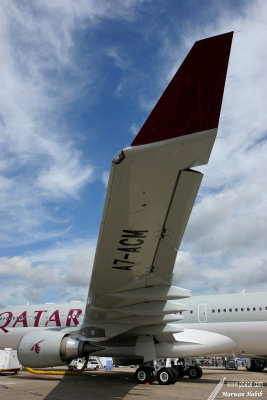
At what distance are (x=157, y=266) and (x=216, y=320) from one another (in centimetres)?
690

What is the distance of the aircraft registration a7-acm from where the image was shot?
13.6 feet

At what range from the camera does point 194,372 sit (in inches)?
560

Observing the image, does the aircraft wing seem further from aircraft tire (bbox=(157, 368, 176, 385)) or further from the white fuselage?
the white fuselage

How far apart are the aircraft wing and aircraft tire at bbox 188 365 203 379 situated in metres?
8.18

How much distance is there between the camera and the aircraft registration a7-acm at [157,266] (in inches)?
163

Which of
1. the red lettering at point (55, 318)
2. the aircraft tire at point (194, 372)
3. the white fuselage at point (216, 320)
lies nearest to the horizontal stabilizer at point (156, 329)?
the white fuselage at point (216, 320)

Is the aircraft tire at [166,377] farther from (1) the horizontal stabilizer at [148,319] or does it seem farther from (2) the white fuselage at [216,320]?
(1) the horizontal stabilizer at [148,319]

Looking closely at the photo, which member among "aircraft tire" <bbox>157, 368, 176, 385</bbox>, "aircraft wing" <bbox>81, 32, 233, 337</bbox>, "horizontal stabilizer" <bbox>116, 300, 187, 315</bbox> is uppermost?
"aircraft wing" <bbox>81, 32, 233, 337</bbox>

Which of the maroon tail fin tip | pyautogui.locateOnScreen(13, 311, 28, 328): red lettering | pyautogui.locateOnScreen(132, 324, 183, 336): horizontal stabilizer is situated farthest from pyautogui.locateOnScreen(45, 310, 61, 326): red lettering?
the maroon tail fin tip

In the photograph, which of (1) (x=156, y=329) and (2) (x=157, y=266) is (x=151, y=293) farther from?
(1) (x=156, y=329)

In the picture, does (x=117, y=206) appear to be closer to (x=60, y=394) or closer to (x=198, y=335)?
(x=60, y=394)

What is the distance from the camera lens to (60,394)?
8.24 meters

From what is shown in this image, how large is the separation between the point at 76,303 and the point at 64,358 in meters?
6.06

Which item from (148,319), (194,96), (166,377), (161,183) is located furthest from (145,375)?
(194,96)
